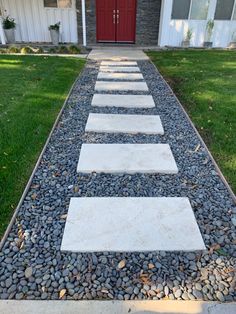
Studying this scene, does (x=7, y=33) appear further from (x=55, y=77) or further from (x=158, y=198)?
(x=158, y=198)

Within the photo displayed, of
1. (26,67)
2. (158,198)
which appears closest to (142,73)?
(26,67)

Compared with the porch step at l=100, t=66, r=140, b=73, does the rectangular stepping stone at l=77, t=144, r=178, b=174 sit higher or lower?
lower

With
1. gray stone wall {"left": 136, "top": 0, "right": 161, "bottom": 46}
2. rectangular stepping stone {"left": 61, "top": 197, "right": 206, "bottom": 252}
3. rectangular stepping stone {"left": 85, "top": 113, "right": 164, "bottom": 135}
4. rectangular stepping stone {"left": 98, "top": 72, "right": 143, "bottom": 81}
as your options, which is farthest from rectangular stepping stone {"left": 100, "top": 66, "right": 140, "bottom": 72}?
rectangular stepping stone {"left": 61, "top": 197, "right": 206, "bottom": 252}

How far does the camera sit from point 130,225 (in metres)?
1.98

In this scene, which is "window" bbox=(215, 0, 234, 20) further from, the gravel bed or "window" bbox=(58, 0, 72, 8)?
the gravel bed

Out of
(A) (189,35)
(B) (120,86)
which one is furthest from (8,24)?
(B) (120,86)

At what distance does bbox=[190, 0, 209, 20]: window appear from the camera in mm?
9070

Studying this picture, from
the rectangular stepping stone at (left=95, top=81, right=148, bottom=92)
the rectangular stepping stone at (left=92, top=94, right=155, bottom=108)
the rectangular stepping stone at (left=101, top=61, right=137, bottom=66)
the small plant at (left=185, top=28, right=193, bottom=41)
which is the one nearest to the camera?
the rectangular stepping stone at (left=92, top=94, right=155, bottom=108)

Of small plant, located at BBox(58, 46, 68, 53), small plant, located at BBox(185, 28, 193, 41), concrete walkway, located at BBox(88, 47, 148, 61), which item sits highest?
small plant, located at BBox(185, 28, 193, 41)

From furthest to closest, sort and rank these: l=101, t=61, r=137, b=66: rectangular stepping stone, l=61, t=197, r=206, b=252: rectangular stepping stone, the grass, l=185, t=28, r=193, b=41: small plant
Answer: l=185, t=28, r=193, b=41: small plant < l=101, t=61, r=137, b=66: rectangular stepping stone < the grass < l=61, t=197, r=206, b=252: rectangular stepping stone

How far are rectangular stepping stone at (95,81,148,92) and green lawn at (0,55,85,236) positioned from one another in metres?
0.57

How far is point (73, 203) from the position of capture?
2197 millimetres

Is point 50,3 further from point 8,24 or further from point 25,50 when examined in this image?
point 25,50

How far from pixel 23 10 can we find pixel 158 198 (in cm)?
980
